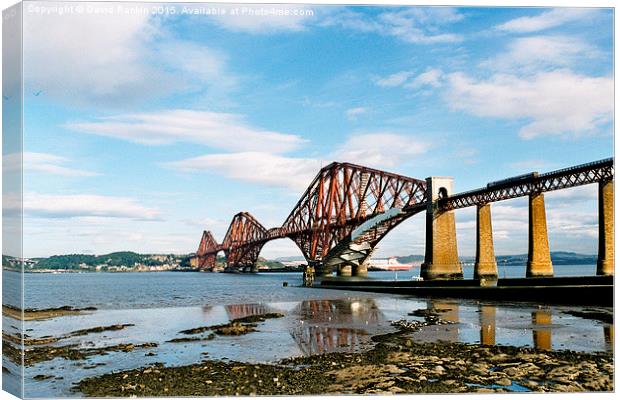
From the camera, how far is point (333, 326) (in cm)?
2888

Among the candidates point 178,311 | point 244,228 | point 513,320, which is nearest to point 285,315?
point 178,311

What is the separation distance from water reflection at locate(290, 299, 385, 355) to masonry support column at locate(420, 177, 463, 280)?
56.6ft

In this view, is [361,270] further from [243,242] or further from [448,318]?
[243,242]

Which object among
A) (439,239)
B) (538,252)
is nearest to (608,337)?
(538,252)

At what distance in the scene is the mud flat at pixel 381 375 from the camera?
15000 millimetres

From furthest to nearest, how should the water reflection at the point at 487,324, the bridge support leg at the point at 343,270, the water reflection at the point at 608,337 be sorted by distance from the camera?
the bridge support leg at the point at 343,270, the water reflection at the point at 487,324, the water reflection at the point at 608,337

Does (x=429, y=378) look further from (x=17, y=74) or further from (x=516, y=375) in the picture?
(x=17, y=74)

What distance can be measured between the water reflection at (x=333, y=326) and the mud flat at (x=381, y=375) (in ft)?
9.06

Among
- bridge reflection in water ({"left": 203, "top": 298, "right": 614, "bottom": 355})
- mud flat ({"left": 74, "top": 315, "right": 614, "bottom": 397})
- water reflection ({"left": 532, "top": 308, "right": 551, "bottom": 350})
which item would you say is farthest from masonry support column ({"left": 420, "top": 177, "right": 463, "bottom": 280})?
mud flat ({"left": 74, "top": 315, "right": 614, "bottom": 397})

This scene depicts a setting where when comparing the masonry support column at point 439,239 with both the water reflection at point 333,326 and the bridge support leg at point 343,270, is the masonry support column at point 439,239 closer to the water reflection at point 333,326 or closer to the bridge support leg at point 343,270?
the water reflection at point 333,326

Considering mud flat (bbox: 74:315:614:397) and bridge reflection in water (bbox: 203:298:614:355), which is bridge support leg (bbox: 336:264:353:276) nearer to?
bridge reflection in water (bbox: 203:298:614:355)

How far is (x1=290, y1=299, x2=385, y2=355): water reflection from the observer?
22.4 metres

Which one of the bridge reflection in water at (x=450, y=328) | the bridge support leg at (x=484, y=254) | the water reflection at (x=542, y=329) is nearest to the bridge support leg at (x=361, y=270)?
the bridge support leg at (x=484, y=254)

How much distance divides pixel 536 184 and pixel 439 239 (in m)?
15.7
